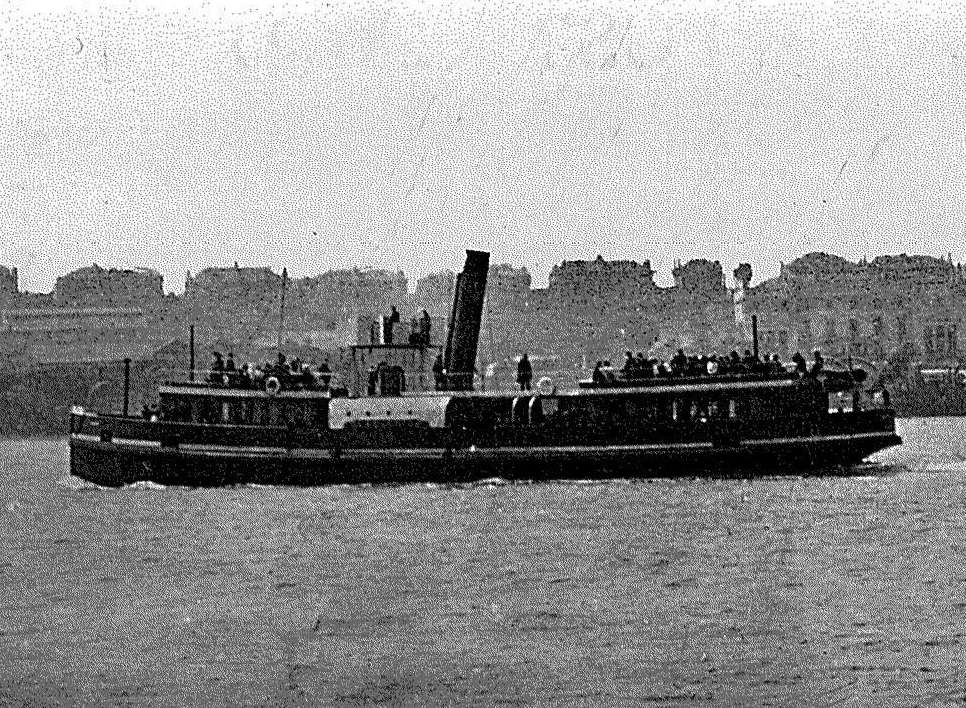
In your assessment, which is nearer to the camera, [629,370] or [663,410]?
[663,410]

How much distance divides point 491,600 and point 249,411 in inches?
930

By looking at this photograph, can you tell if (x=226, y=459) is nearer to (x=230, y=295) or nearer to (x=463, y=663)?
(x=463, y=663)

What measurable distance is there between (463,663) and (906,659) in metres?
5.78

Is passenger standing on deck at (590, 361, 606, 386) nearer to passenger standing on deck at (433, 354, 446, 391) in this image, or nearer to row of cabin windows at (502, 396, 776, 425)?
row of cabin windows at (502, 396, 776, 425)

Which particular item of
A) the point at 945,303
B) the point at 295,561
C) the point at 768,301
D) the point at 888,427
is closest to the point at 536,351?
the point at 768,301

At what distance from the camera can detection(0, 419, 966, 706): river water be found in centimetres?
1989

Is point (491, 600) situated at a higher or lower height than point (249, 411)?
lower

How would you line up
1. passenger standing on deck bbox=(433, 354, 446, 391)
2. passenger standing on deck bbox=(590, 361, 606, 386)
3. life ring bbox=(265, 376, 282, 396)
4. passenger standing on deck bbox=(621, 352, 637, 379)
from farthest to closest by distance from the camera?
passenger standing on deck bbox=(433, 354, 446, 391), passenger standing on deck bbox=(621, 352, 637, 379), passenger standing on deck bbox=(590, 361, 606, 386), life ring bbox=(265, 376, 282, 396)

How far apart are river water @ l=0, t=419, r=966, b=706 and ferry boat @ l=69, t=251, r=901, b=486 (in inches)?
112

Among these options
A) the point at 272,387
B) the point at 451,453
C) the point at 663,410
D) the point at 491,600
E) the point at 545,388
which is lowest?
the point at 491,600

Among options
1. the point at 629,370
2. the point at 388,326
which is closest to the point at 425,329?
the point at 388,326

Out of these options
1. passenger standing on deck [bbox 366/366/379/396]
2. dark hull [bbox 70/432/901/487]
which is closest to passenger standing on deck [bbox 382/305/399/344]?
passenger standing on deck [bbox 366/366/379/396]

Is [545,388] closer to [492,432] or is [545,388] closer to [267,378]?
[492,432]

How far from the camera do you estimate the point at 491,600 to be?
26.3 meters
